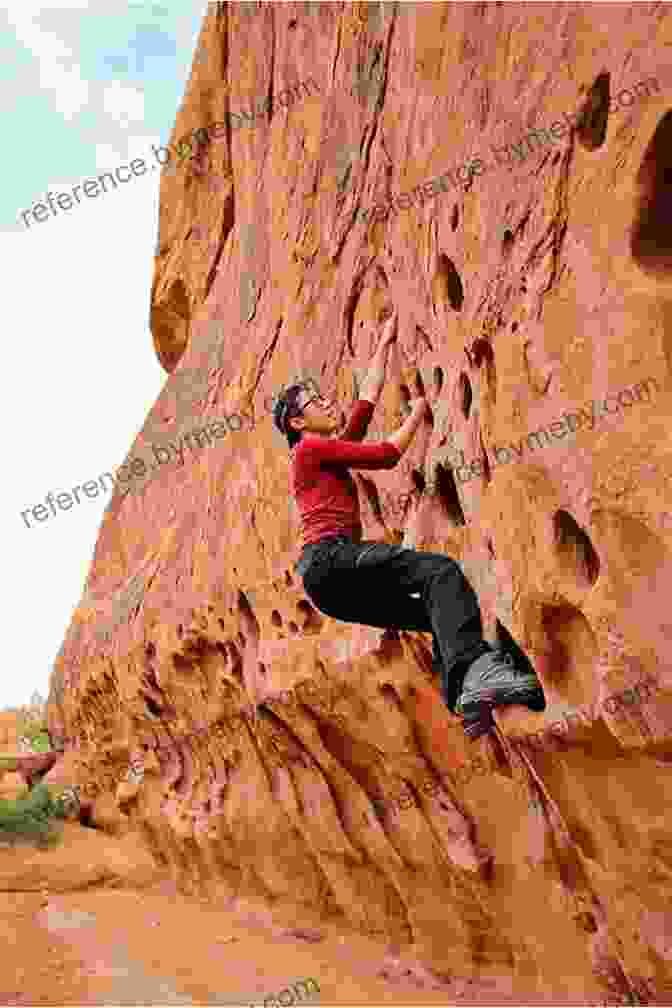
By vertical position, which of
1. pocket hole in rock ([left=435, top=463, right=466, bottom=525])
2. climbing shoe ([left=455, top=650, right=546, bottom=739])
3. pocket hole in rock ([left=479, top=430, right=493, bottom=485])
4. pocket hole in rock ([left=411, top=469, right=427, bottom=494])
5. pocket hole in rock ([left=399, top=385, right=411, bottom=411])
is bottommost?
climbing shoe ([left=455, top=650, right=546, bottom=739])

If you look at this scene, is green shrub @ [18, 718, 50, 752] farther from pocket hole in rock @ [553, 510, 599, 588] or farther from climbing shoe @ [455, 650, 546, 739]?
pocket hole in rock @ [553, 510, 599, 588]

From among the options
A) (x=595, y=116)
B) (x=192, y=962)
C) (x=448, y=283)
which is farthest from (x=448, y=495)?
(x=192, y=962)

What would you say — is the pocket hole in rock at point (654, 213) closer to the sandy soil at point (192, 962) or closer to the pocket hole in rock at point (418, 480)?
the pocket hole in rock at point (418, 480)

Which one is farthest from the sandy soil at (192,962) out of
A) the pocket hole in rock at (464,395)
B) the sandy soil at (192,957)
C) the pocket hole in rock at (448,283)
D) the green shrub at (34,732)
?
the green shrub at (34,732)

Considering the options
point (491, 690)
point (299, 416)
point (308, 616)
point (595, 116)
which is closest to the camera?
point (595, 116)

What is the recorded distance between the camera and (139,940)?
358 inches

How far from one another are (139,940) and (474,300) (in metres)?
7.54

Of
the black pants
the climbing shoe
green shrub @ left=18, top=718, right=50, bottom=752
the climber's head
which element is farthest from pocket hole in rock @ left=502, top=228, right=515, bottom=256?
green shrub @ left=18, top=718, right=50, bottom=752

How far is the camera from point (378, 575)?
4.04 metres

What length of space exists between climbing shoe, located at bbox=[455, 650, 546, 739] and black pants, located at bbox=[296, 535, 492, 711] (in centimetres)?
6

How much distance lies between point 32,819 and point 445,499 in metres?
11.4

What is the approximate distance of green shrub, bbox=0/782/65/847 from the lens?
13.5 meters

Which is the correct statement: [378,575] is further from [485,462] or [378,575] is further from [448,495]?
[448,495]

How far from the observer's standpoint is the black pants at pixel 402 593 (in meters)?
3.73
